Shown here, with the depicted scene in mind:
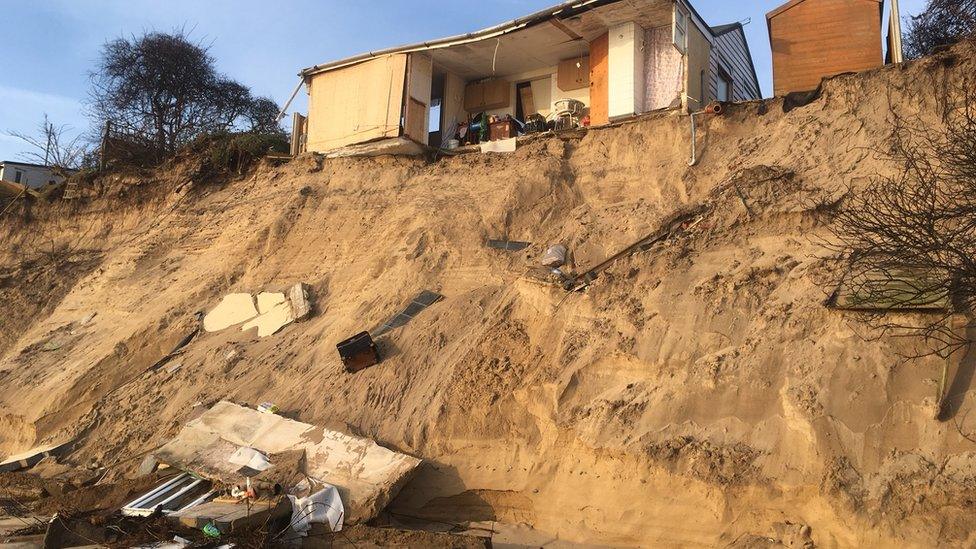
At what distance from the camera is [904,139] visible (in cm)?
894

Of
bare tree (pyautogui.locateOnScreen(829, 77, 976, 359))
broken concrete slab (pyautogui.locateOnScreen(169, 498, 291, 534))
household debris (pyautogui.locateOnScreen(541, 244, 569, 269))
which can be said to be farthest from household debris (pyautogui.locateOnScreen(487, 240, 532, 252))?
broken concrete slab (pyautogui.locateOnScreen(169, 498, 291, 534))

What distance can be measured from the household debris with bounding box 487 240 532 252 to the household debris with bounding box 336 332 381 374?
2.66 meters

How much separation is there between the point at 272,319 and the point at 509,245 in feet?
13.2

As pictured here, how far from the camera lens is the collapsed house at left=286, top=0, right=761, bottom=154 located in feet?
42.2

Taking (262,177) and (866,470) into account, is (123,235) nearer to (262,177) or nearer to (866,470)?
(262,177)

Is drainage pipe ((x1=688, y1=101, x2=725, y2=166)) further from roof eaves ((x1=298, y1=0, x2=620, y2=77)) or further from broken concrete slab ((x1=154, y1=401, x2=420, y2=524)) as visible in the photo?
broken concrete slab ((x1=154, y1=401, x2=420, y2=524))

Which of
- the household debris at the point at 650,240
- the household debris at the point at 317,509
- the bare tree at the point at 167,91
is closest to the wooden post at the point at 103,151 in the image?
the bare tree at the point at 167,91

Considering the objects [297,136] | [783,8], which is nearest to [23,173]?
[297,136]

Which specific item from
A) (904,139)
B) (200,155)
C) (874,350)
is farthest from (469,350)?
(200,155)

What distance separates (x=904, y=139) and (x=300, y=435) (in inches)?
328

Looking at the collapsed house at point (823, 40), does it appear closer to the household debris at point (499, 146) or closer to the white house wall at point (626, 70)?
the white house wall at point (626, 70)

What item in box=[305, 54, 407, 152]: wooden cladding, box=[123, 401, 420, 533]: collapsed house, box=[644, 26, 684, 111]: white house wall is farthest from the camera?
box=[305, 54, 407, 152]: wooden cladding

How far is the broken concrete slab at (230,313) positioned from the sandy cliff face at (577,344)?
358 mm

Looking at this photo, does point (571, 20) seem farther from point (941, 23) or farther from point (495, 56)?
point (941, 23)
